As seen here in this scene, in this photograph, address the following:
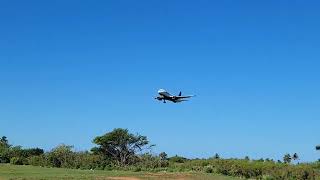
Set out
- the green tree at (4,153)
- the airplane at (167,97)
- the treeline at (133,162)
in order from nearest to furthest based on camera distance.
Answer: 1. the airplane at (167,97)
2. the treeline at (133,162)
3. the green tree at (4,153)

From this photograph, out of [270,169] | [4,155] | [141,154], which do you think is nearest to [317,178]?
[270,169]

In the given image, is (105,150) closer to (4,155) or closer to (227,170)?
(4,155)

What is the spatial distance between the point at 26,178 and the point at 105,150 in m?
52.1

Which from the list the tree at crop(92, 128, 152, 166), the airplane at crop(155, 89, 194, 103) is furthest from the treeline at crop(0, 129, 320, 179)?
the airplane at crop(155, 89, 194, 103)

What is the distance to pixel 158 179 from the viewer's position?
4159 centimetres

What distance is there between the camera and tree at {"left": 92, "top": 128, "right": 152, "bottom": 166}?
84.8m

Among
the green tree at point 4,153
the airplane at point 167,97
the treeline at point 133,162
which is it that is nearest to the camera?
the airplane at point 167,97

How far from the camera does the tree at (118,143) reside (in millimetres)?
84750

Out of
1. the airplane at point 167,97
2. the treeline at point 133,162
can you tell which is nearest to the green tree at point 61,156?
the treeline at point 133,162

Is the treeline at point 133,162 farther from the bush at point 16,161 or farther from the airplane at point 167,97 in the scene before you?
the airplane at point 167,97

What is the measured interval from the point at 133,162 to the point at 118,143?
25.7 feet

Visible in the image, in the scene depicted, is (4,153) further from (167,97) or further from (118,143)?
(167,97)

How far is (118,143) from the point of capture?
86500 millimetres

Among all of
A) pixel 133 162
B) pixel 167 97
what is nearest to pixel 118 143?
pixel 133 162
